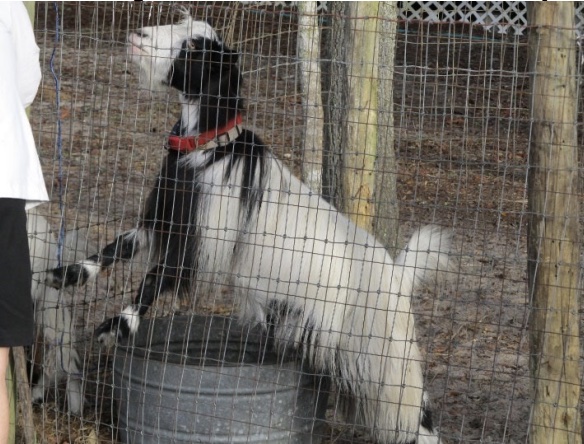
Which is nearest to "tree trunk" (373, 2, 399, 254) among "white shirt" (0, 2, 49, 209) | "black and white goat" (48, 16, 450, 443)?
"black and white goat" (48, 16, 450, 443)

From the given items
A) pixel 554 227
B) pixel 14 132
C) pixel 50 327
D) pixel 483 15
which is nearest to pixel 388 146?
pixel 554 227

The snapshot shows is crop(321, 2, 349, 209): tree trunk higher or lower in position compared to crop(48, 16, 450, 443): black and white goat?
higher

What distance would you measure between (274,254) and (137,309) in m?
0.67

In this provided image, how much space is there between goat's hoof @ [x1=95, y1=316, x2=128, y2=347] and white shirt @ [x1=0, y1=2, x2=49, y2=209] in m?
1.45

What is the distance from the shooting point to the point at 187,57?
14.3 feet

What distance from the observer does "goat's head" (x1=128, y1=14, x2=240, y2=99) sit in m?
4.32

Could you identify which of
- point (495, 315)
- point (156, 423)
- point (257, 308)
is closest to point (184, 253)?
point (257, 308)

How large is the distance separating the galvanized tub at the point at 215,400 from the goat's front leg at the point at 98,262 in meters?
0.42

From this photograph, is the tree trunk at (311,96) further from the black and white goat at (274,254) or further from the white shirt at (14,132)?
the white shirt at (14,132)

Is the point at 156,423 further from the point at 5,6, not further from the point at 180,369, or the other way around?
the point at 5,6

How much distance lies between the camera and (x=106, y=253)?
183 inches

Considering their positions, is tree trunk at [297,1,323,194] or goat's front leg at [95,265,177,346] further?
tree trunk at [297,1,323,194]

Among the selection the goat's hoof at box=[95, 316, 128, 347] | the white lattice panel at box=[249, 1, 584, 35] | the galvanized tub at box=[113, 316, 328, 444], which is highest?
the white lattice panel at box=[249, 1, 584, 35]

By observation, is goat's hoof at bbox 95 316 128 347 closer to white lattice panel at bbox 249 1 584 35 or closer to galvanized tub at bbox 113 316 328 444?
galvanized tub at bbox 113 316 328 444
